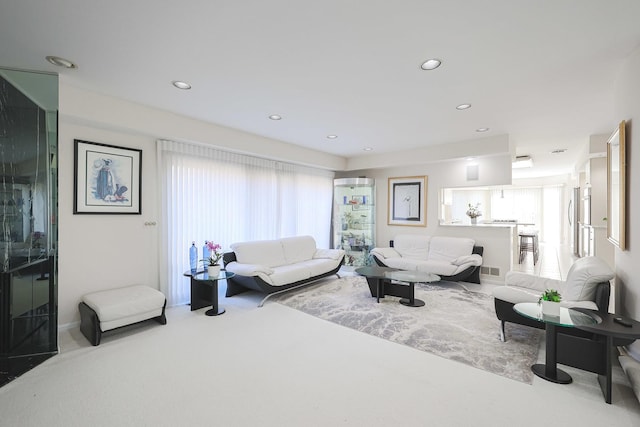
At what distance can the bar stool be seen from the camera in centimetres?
729

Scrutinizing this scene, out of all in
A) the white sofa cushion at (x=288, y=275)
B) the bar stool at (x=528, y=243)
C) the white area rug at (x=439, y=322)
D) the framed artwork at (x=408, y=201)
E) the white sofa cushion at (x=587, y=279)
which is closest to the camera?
the white sofa cushion at (x=587, y=279)

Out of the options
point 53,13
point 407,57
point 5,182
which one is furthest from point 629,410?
point 5,182

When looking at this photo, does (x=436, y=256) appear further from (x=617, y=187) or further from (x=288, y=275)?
(x=617, y=187)

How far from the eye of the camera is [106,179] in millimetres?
3508

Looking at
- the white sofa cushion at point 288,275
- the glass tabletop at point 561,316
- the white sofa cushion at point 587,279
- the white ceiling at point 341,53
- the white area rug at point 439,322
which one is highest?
the white ceiling at point 341,53

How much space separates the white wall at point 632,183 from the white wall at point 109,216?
4554mm

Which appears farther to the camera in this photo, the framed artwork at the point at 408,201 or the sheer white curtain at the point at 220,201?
the framed artwork at the point at 408,201

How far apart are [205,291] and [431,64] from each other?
3850 mm

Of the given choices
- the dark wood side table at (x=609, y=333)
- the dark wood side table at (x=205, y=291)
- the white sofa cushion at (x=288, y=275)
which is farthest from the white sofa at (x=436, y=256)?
the dark wood side table at (x=205, y=291)

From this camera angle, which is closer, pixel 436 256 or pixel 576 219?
pixel 436 256

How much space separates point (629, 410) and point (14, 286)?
498 cm

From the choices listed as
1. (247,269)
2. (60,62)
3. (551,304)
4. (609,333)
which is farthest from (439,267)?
(60,62)

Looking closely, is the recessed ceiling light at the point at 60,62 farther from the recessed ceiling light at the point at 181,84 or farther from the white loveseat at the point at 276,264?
the white loveseat at the point at 276,264

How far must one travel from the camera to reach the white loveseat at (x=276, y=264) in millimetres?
4090
